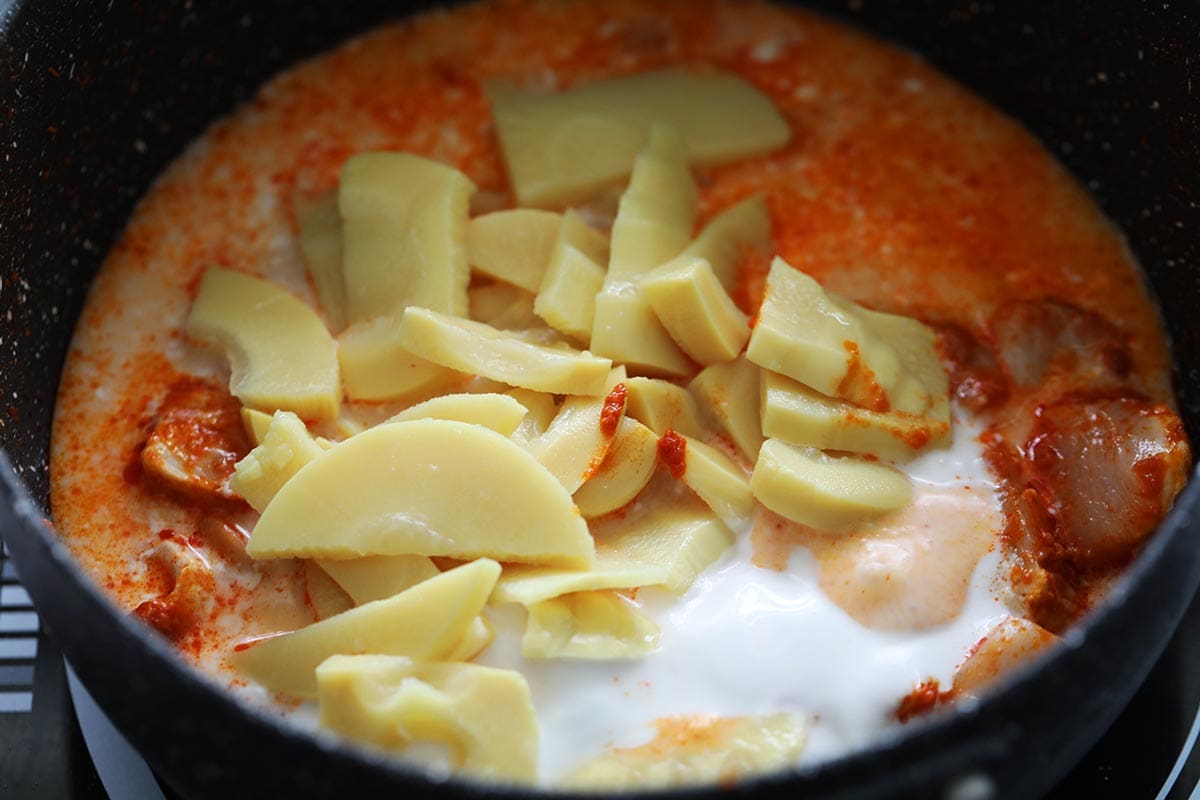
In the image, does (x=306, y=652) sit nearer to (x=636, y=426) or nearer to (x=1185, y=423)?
(x=636, y=426)

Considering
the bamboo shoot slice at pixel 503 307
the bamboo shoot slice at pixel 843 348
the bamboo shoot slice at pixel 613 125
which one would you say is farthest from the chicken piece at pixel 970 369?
the bamboo shoot slice at pixel 503 307

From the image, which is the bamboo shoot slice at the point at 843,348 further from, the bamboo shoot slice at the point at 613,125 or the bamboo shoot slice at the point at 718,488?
the bamboo shoot slice at the point at 613,125

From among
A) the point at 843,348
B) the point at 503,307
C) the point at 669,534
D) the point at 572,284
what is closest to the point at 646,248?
the point at 572,284

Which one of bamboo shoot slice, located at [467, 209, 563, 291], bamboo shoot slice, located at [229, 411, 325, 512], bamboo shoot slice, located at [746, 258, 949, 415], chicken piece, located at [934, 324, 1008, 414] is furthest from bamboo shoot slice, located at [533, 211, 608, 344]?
chicken piece, located at [934, 324, 1008, 414]

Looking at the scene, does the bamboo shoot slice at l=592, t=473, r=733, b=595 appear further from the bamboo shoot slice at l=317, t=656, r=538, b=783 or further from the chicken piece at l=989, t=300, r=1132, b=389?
the chicken piece at l=989, t=300, r=1132, b=389

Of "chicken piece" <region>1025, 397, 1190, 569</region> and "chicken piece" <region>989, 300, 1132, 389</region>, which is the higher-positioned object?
"chicken piece" <region>989, 300, 1132, 389</region>

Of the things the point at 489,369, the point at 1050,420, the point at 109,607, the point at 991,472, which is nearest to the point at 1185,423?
the point at 1050,420
